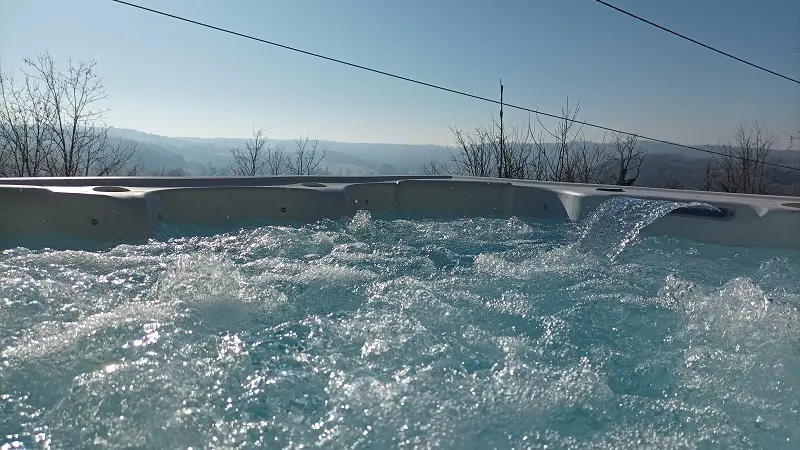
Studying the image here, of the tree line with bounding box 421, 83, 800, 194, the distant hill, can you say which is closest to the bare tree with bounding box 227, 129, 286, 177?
the distant hill

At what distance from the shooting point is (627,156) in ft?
19.5

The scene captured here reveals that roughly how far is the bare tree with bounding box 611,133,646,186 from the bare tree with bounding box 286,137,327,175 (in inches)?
132

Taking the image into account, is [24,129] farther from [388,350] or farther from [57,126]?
[388,350]

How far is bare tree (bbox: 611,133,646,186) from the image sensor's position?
5.83 metres

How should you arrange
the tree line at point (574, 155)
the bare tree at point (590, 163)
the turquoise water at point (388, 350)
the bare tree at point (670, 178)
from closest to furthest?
the turquoise water at point (388, 350) < the bare tree at point (670, 178) < the tree line at point (574, 155) < the bare tree at point (590, 163)

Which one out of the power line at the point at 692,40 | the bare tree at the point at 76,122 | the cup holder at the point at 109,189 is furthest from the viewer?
the bare tree at the point at 76,122

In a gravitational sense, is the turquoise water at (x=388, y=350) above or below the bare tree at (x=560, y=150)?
below

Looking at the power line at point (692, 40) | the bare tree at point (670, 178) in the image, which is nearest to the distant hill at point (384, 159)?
the bare tree at point (670, 178)

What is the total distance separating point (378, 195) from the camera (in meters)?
3.35

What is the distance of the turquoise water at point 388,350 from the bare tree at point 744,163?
3.54 meters

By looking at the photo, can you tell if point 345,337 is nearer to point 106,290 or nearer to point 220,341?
point 220,341

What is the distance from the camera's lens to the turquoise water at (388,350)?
3.58 feet

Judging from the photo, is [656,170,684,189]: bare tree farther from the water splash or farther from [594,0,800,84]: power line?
the water splash

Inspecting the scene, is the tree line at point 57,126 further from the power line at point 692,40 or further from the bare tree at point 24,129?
the power line at point 692,40
